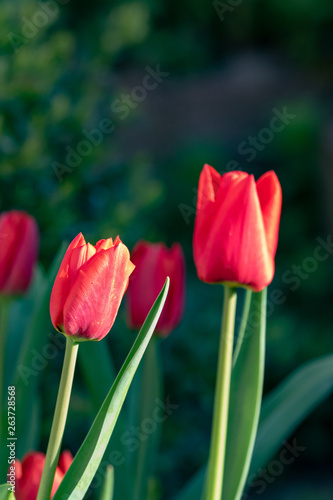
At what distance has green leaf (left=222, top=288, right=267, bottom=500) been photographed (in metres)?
0.65

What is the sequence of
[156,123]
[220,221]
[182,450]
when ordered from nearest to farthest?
[220,221]
[182,450]
[156,123]

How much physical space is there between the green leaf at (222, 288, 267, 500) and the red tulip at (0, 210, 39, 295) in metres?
0.25

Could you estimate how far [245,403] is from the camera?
0.67m

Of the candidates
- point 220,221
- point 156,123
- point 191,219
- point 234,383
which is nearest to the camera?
point 220,221

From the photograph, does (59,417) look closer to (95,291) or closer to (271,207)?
(95,291)

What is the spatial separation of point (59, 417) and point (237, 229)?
21 cm

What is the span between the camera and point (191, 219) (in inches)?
103

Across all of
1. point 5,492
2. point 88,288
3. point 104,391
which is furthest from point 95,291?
point 104,391

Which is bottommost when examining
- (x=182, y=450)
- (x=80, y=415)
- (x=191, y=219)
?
(x=182, y=450)

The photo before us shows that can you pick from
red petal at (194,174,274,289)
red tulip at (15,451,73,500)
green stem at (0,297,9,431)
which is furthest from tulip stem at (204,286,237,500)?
green stem at (0,297,9,431)

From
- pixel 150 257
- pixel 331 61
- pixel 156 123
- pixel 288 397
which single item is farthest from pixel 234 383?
pixel 331 61

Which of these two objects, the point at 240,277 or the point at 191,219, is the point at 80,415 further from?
the point at 191,219

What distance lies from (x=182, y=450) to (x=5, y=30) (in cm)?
112

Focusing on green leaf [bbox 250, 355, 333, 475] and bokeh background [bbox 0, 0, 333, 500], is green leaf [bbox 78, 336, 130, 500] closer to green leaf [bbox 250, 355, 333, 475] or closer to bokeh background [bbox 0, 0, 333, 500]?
green leaf [bbox 250, 355, 333, 475]
